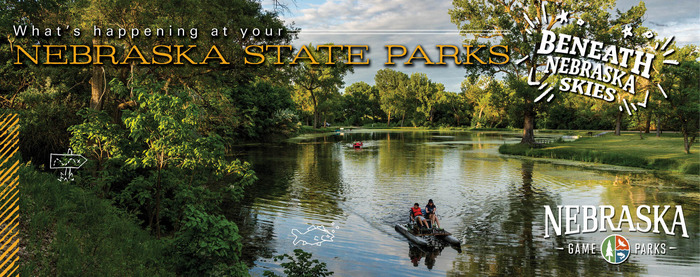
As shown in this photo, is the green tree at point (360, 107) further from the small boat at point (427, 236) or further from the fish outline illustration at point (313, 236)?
the small boat at point (427, 236)

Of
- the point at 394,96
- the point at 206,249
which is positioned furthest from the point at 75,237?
the point at 394,96

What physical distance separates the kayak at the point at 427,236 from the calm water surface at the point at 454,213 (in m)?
0.31

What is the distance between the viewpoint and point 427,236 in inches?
645

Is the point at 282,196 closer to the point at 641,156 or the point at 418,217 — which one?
the point at 418,217

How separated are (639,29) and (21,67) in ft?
174

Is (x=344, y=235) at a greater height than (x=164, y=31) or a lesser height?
lesser

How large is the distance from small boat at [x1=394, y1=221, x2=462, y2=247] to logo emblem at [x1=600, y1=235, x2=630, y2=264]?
4.80 metres

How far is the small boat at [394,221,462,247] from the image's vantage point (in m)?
15.6

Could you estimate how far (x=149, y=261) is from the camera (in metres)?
10.3

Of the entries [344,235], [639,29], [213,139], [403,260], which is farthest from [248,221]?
[639,29]

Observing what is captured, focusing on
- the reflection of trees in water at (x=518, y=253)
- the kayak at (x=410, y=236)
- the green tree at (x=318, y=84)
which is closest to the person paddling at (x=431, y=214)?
the kayak at (x=410, y=236)

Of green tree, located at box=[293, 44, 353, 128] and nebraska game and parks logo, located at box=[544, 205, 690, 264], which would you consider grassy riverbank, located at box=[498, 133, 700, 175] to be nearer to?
nebraska game and parks logo, located at box=[544, 205, 690, 264]

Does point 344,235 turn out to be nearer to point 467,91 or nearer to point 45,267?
point 45,267

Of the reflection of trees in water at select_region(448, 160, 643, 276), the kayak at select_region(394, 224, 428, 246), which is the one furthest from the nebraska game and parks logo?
the kayak at select_region(394, 224, 428, 246)
